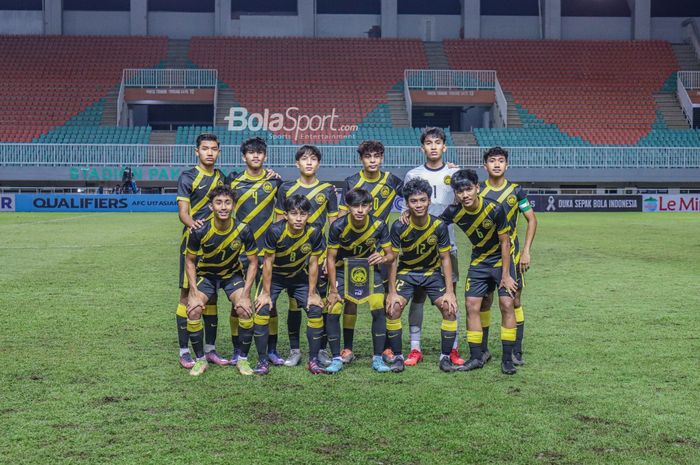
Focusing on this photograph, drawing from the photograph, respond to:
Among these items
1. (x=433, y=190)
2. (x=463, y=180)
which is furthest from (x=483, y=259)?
(x=433, y=190)

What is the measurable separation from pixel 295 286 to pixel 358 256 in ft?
1.84

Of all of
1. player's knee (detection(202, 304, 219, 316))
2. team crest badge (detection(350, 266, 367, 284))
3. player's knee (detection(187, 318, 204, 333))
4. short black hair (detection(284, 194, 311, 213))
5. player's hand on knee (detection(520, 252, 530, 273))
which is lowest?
player's knee (detection(187, 318, 204, 333))

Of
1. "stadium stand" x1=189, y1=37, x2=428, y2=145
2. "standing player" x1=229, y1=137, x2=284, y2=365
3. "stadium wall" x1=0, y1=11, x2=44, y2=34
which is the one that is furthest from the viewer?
"stadium wall" x1=0, y1=11, x2=44, y2=34

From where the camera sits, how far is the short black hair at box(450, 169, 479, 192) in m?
6.11

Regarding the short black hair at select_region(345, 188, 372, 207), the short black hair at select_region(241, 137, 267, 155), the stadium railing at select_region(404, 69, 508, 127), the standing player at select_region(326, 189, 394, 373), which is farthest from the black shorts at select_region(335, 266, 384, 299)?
the stadium railing at select_region(404, 69, 508, 127)

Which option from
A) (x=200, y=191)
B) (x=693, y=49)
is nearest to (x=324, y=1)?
(x=693, y=49)

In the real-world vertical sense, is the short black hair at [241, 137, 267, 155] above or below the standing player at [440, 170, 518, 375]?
above

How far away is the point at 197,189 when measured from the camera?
6836 mm

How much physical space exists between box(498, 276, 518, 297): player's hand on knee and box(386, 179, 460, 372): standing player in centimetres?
40

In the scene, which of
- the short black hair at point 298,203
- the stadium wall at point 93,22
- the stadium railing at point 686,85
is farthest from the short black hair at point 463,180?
the stadium wall at point 93,22

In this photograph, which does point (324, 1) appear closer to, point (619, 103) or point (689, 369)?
point (619, 103)

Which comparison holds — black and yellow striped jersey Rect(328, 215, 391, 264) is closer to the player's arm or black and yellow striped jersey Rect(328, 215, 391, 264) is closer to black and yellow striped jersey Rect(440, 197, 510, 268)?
black and yellow striped jersey Rect(440, 197, 510, 268)

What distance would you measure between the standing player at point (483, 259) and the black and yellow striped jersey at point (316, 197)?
0.97m

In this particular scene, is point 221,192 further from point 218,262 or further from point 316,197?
point 316,197
